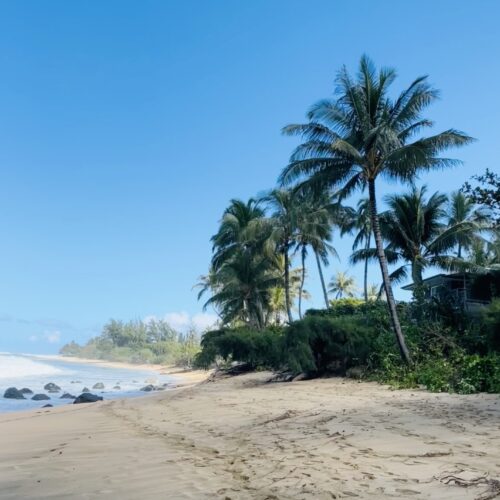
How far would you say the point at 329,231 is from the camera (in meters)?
30.0

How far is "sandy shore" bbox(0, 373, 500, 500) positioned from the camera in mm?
4285

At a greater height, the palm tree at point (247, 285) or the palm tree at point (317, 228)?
the palm tree at point (317, 228)

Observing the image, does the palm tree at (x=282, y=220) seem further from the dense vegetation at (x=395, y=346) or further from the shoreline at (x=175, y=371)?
the shoreline at (x=175, y=371)

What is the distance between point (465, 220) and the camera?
→ 89.4 feet

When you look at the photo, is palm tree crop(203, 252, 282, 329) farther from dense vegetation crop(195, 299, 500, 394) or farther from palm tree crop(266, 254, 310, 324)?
dense vegetation crop(195, 299, 500, 394)

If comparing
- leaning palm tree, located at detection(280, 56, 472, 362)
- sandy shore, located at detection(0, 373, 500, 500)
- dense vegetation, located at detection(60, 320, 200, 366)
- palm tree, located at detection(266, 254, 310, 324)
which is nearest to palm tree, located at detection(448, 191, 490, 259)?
leaning palm tree, located at detection(280, 56, 472, 362)

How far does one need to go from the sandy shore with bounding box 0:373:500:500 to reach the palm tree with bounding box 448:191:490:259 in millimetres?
15336

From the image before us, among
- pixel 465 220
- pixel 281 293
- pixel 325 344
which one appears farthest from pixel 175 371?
pixel 325 344

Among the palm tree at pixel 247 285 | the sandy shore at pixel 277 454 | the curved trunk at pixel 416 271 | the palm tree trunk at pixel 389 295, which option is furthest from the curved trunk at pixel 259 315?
the sandy shore at pixel 277 454

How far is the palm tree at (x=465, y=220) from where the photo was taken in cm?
2405

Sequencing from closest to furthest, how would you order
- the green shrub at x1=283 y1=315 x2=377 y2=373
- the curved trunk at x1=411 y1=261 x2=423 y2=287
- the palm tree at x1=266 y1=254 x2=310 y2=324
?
the green shrub at x1=283 y1=315 x2=377 y2=373
the curved trunk at x1=411 y1=261 x2=423 y2=287
the palm tree at x1=266 y1=254 x2=310 y2=324

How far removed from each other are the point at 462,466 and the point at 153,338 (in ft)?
378

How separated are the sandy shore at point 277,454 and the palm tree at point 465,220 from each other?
1534 cm

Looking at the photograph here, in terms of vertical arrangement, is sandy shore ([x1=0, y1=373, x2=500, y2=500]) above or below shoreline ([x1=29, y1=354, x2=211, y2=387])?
above
